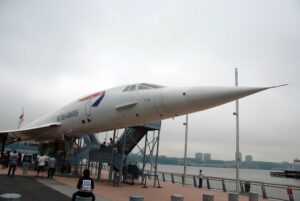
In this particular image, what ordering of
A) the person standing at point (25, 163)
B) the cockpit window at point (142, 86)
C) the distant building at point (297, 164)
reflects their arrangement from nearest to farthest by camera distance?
the cockpit window at point (142, 86), the person standing at point (25, 163), the distant building at point (297, 164)

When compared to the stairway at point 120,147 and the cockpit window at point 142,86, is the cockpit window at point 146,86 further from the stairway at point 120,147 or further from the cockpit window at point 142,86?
the stairway at point 120,147

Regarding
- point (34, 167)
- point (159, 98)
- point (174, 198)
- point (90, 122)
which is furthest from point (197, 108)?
point (34, 167)

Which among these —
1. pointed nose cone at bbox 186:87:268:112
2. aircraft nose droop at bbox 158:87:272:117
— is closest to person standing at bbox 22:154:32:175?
aircraft nose droop at bbox 158:87:272:117

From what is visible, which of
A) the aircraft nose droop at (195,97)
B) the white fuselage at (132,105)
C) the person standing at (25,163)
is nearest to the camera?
the aircraft nose droop at (195,97)

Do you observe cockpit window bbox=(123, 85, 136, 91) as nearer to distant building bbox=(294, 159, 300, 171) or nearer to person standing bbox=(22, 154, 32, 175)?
person standing bbox=(22, 154, 32, 175)

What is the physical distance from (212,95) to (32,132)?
13810mm

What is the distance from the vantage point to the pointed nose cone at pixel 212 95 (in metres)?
8.99

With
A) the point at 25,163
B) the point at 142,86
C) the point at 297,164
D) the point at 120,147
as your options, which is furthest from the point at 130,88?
the point at 297,164

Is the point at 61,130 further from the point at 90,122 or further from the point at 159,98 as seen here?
the point at 159,98

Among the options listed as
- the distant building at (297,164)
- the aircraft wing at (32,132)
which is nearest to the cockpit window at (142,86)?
the aircraft wing at (32,132)

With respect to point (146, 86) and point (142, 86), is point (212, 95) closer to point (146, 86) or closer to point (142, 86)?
point (146, 86)

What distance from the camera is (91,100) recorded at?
14906mm

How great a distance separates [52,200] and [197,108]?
5.59 meters

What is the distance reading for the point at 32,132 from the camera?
19.0m
